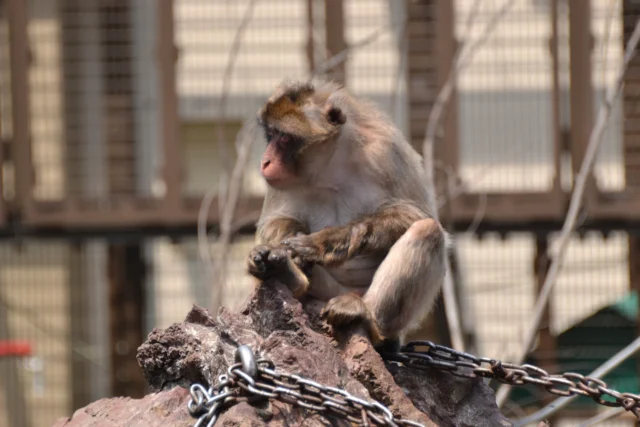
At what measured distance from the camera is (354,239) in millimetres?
4621

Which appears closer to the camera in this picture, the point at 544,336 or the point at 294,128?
the point at 294,128

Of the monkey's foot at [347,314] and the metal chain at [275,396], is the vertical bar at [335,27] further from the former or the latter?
the metal chain at [275,396]

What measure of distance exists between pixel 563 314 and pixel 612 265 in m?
0.65

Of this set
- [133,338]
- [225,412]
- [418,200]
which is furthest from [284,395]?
[133,338]

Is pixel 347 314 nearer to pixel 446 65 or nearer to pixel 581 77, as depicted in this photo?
pixel 446 65

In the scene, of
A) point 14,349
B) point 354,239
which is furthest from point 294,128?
point 14,349

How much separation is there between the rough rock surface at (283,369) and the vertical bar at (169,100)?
17.1ft

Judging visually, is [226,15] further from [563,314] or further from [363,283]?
[363,283]

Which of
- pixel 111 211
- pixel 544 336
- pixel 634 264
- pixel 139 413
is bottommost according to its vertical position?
pixel 544 336

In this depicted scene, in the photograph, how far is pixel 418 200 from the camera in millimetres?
5035

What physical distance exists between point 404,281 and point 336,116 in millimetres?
952

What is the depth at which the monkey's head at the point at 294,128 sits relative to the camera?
490 centimetres

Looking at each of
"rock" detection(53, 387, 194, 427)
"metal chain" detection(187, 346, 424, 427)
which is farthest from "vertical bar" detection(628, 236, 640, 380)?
"metal chain" detection(187, 346, 424, 427)

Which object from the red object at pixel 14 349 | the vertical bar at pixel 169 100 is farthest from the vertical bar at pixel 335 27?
the red object at pixel 14 349
